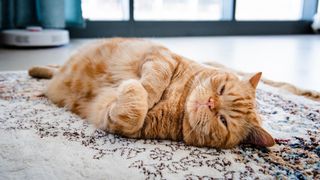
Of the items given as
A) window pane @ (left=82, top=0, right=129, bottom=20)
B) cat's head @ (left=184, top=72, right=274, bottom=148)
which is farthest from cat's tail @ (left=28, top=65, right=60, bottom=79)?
window pane @ (left=82, top=0, right=129, bottom=20)

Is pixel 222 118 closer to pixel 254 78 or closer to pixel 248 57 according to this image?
pixel 254 78

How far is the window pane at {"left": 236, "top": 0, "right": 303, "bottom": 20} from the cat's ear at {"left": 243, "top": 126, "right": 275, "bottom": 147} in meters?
4.16

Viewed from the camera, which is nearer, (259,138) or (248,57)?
(259,138)

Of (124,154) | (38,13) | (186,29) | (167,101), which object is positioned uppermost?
(38,13)

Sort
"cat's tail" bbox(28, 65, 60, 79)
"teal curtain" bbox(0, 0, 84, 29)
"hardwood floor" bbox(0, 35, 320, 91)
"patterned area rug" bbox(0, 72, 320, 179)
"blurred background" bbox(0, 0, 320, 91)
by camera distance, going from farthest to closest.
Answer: "teal curtain" bbox(0, 0, 84, 29) → "blurred background" bbox(0, 0, 320, 91) → "hardwood floor" bbox(0, 35, 320, 91) → "cat's tail" bbox(28, 65, 60, 79) → "patterned area rug" bbox(0, 72, 320, 179)

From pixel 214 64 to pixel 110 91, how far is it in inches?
53.3

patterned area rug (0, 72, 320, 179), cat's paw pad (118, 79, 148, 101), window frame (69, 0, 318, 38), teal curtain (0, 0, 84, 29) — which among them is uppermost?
teal curtain (0, 0, 84, 29)

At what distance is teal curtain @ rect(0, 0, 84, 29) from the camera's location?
10.6 ft

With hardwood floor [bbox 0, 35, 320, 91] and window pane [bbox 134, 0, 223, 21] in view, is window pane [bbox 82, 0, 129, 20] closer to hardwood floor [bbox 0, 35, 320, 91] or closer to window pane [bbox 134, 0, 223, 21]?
window pane [bbox 134, 0, 223, 21]

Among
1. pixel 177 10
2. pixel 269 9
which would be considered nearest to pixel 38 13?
pixel 177 10

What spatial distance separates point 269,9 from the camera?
5242 millimetres

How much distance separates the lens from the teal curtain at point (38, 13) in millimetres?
3242

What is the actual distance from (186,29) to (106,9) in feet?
3.72

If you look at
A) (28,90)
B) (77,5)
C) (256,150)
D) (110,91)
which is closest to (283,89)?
(256,150)
